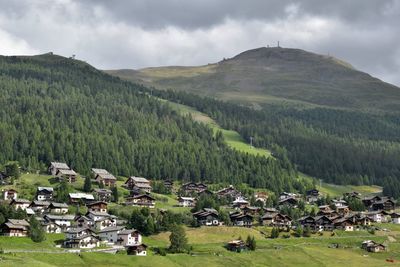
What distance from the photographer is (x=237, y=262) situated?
12900 centimetres

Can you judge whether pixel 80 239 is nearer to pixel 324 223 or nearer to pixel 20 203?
pixel 20 203

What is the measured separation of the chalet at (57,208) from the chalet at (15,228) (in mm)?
25390

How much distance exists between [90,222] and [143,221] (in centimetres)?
1366

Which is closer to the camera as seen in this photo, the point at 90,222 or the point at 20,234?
the point at 20,234

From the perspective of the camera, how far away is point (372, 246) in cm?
15362

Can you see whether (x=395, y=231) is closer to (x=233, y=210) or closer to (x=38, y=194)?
(x=233, y=210)

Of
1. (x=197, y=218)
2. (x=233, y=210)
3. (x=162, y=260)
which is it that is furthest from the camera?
(x=233, y=210)

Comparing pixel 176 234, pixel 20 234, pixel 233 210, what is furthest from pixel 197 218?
pixel 20 234

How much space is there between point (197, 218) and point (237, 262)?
45.6 meters

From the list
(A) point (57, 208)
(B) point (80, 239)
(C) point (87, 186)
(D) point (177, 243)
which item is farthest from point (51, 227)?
(C) point (87, 186)

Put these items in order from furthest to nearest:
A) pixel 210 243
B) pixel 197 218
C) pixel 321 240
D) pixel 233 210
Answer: pixel 233 210, pixel 197 218, pixel 321 240, pixel 210 243

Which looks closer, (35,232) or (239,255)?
(35,232)

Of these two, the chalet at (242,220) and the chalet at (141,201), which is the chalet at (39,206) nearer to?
the chalet at (141,201)

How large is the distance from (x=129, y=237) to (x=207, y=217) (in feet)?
121
